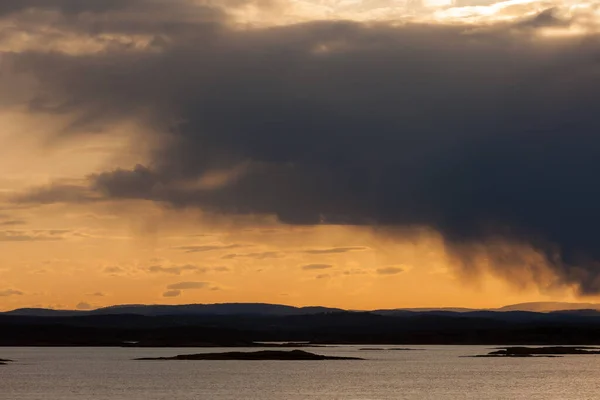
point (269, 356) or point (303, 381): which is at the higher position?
point (269, 356)

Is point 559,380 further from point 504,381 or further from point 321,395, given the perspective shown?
point 321,395

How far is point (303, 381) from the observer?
399 ft

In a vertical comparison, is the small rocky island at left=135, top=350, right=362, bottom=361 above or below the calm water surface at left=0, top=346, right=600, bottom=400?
above

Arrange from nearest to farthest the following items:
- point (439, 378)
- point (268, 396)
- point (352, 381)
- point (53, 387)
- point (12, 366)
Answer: point (268, 396) → point (53, 387) → point (352, 381) → point (439, 378) → point (12, 366)

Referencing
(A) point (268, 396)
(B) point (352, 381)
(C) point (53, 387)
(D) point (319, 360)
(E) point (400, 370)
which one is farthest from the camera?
(D) point (319, 360)

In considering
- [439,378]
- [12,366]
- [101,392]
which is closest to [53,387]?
[101,392]

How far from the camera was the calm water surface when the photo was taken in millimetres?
98375

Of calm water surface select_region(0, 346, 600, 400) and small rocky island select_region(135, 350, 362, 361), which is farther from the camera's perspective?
small rocky island select_region(135, 350, 362, 361)

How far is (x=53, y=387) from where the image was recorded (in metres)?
110

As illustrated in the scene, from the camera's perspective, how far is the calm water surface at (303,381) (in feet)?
323

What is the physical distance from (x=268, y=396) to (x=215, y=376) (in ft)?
122

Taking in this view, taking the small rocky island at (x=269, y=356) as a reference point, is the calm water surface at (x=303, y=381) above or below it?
below

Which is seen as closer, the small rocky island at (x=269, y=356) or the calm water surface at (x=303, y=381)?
the calm water surface at (x=303, y=381)

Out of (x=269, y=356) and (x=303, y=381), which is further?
(x=269, y=356)
